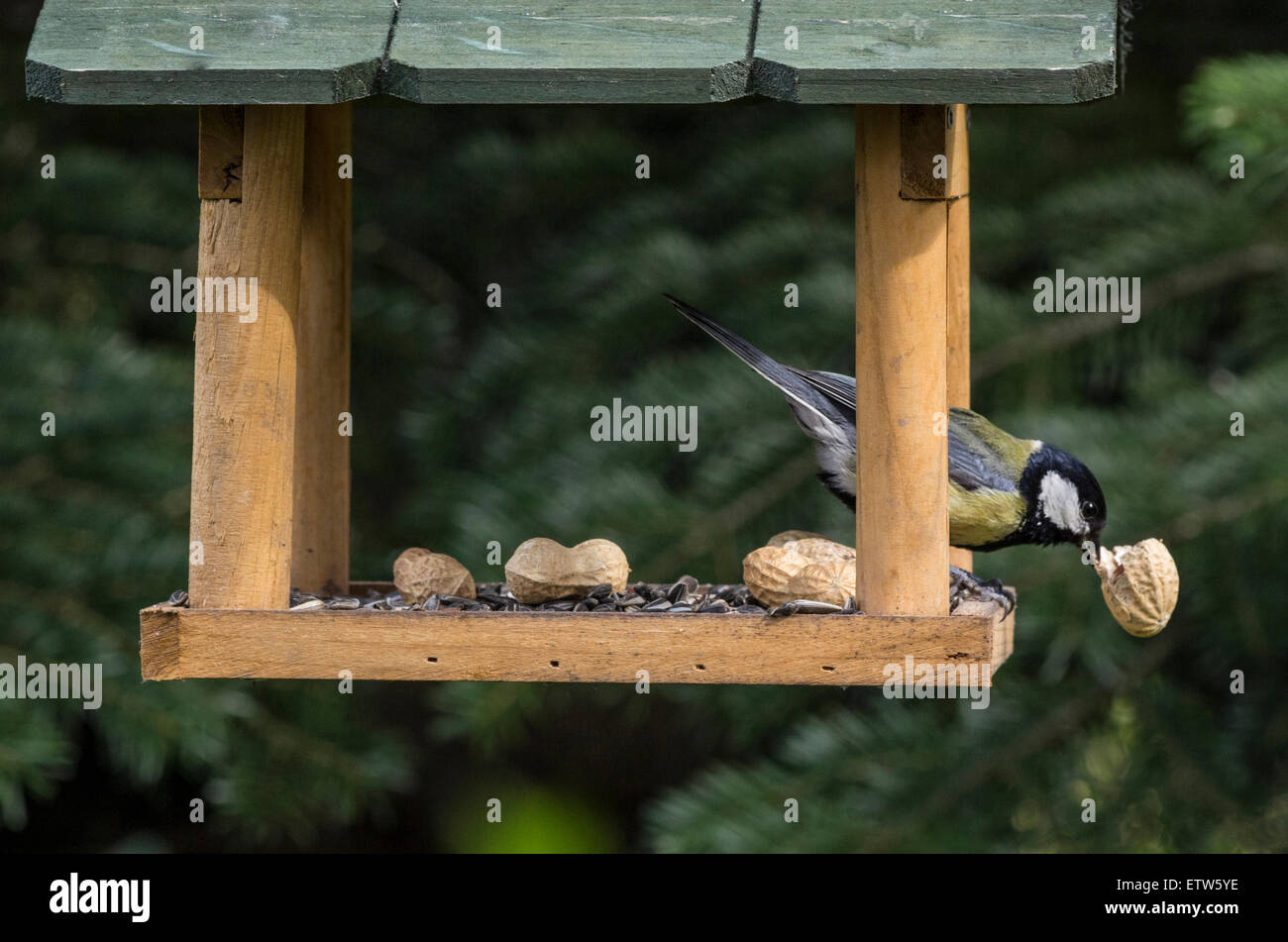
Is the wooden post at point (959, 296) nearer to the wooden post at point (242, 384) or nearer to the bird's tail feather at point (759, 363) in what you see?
the bird's tail feather at point (759, 363)

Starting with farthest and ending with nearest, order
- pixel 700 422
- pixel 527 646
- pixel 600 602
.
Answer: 1. pixel 700 422
2. pixel 600 602
3. pixel 527 646

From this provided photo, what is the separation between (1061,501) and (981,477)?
0.12 m

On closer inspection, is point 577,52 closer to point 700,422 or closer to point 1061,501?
point 1061,501

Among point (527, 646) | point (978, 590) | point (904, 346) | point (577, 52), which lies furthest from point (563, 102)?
point (978, 590)

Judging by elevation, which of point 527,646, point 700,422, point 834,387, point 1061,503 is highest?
point 700,422

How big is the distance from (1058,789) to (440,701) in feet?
3.75

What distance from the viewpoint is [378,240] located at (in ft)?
12.2

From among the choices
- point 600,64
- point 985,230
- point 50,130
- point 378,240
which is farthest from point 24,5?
point 600,64

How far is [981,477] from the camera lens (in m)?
2.02

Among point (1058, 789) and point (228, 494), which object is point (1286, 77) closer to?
point (1058, 789)

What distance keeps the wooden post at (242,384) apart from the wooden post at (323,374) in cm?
38

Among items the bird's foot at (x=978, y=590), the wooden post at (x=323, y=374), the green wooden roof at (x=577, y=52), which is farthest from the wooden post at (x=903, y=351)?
the wooden post at (x=323, y=374)

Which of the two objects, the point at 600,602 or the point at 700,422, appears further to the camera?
the point at 700,422

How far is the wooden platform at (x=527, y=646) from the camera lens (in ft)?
5.09
